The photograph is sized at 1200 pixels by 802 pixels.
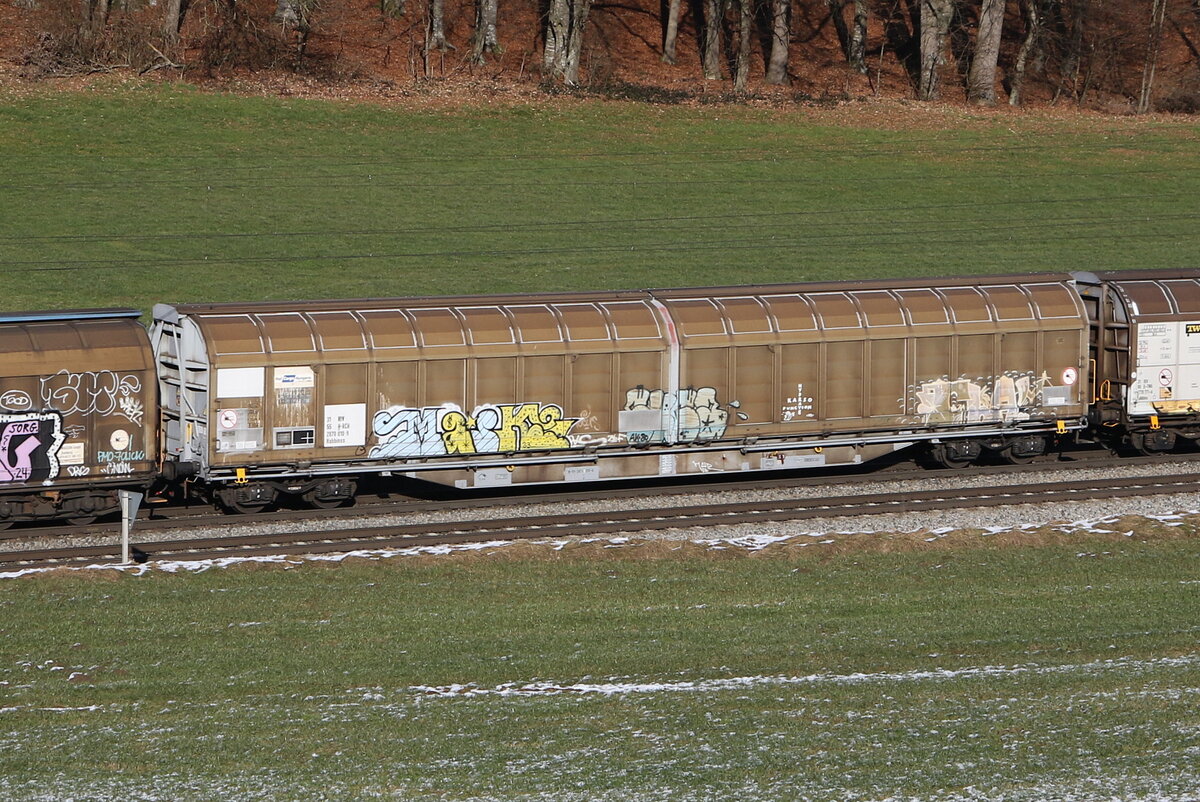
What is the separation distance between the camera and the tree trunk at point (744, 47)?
6141cm

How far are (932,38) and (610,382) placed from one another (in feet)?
136

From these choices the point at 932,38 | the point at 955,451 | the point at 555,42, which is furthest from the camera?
the point at 932,38

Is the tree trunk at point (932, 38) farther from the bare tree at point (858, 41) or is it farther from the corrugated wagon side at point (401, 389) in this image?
the corrugated wagon side at point (401, 389)

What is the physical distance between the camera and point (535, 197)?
1900 inches

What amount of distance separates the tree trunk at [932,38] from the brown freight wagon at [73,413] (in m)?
45.3

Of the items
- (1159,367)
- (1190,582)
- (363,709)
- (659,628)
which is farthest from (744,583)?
(1159,367)

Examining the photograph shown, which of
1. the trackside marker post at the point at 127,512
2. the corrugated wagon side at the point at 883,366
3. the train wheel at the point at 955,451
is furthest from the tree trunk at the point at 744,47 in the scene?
the trackside marker post at the point at 127,512

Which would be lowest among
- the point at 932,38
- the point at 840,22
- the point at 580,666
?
the point at 580,666

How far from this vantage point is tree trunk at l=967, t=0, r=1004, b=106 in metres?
62.3

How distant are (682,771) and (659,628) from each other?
544 centimetres

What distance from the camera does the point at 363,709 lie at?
14.3m

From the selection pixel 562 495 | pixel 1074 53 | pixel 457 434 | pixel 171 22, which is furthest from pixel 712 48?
pixel 457 434

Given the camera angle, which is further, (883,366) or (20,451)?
(883,366)

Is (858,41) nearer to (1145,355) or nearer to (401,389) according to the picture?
(1145,355)
